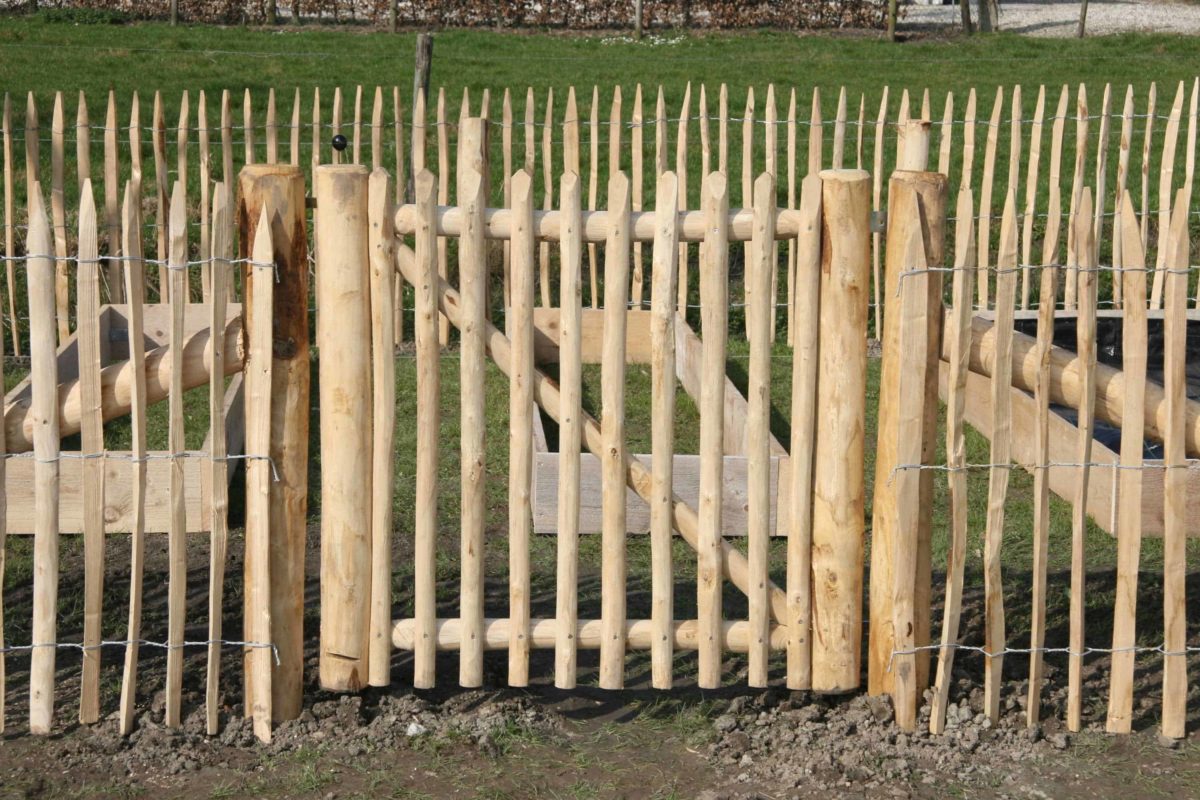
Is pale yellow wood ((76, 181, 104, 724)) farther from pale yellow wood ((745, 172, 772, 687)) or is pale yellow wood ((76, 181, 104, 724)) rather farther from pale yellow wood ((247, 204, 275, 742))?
pale yellow wood ((745, 172, 772, 687))

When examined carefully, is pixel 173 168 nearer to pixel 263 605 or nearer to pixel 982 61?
pixel 263 605

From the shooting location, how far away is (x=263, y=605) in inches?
176

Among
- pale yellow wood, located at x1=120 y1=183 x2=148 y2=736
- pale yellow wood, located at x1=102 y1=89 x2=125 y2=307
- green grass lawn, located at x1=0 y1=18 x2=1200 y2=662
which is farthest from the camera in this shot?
green grass lawn, located at x1=0 y1=18 x2=1200 y2=662

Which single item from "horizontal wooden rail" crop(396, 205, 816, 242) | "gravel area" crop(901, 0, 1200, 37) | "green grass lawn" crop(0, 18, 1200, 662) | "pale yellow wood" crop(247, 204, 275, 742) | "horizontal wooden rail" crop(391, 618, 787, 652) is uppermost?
"gravel area" crop(901, 0, 1200, 37)

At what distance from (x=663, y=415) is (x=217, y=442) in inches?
51.0

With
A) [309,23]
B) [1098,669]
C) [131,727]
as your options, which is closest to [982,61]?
[309,23]

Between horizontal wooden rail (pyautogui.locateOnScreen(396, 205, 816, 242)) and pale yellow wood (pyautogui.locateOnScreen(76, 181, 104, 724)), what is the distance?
92 cm

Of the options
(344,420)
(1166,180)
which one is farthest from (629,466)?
(1166,180)

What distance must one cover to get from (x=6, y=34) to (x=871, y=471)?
1797 cm

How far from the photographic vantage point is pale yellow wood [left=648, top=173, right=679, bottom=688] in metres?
→ 4.31

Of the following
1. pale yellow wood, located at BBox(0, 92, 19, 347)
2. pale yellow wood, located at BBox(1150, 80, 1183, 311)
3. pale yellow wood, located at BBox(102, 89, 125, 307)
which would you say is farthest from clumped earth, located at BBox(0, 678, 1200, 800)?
pale yellow wood, located at BBox(1150, 80, 1183, 311)

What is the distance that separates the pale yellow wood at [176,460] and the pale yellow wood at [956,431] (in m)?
2.18

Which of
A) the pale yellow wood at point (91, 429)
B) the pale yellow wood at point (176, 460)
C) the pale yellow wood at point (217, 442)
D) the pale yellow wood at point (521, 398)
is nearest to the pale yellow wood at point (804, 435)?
the pale yellow wood at point (521, 398)

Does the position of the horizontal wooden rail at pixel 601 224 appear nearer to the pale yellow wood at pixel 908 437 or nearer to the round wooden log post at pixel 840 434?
the round wooden log post at pixel 840 434
